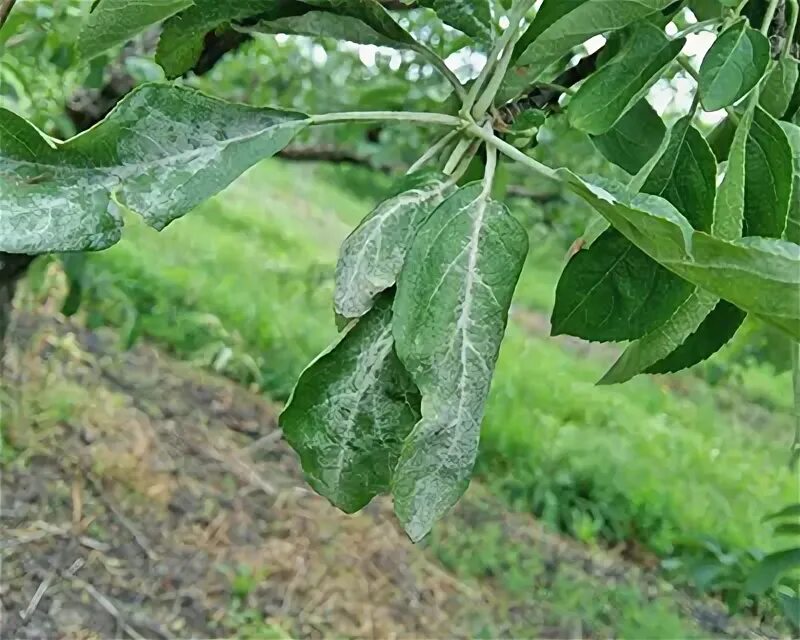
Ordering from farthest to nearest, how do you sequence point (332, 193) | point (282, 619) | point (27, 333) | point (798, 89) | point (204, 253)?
point (332, 193)
point (204, 253)
point (27, 333)
point (282, 619)
point (798, 89)

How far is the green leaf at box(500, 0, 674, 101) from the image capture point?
1.22 feet

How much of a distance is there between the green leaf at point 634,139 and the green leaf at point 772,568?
28.6 inches

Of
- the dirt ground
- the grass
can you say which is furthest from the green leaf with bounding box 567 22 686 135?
the grass

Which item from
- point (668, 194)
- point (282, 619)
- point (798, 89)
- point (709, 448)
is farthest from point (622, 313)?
point (709, 448)

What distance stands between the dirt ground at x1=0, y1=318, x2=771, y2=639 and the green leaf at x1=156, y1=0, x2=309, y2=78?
0.85 meters

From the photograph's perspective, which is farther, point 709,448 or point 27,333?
point 709,448

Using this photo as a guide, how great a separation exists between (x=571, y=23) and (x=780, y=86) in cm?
13

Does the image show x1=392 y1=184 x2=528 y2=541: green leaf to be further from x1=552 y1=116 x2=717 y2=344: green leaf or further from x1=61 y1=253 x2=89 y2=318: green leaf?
x1=61 y1=253 x2=89 y2=318: green leaf

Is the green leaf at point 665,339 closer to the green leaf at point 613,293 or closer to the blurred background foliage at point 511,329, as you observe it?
the green leaf at point 613,293

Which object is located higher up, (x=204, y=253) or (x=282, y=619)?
(x=282, y=619)

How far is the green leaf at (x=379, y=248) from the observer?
365 mm

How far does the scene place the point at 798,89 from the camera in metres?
0.45

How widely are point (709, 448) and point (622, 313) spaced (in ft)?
8.16

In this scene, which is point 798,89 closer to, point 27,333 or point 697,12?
point 697,12
